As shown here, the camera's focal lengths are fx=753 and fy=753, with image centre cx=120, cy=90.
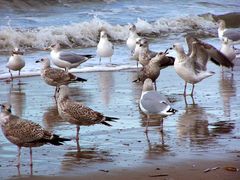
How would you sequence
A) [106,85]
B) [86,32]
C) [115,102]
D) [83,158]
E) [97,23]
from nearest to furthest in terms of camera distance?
[83,158], [115,102], [106,85], [86,32], [97,23]

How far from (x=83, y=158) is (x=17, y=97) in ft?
14.5

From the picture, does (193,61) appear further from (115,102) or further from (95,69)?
(95,69)

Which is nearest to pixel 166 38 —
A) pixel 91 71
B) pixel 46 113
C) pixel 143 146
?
pixel 91 71

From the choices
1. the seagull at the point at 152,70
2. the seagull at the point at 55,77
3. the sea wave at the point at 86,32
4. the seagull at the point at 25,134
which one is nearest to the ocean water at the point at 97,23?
the sea wave at the point at 86,32

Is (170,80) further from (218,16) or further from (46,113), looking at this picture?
(218,16)

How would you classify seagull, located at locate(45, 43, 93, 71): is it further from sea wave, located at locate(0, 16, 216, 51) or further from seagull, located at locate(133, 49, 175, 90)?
sea wave, located at locate(0, 16, 216, 51)

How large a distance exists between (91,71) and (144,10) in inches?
489

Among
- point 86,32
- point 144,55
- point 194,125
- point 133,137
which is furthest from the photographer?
point 86,32

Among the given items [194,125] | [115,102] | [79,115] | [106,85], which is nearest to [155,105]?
[79,115]

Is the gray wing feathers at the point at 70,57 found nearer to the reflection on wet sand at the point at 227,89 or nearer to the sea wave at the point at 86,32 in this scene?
the reflection on wet sand at the point at 227,89

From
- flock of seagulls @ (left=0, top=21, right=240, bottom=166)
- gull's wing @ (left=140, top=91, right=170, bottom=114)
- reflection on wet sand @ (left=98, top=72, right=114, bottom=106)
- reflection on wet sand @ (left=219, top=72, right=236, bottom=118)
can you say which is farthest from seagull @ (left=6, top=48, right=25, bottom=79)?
gull's wing @ (left=140, top=91, right=170, bottom=114)

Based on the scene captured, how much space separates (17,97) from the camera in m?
11.6

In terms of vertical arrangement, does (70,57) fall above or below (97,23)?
above

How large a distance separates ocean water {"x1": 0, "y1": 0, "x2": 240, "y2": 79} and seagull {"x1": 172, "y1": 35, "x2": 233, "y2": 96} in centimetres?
350
